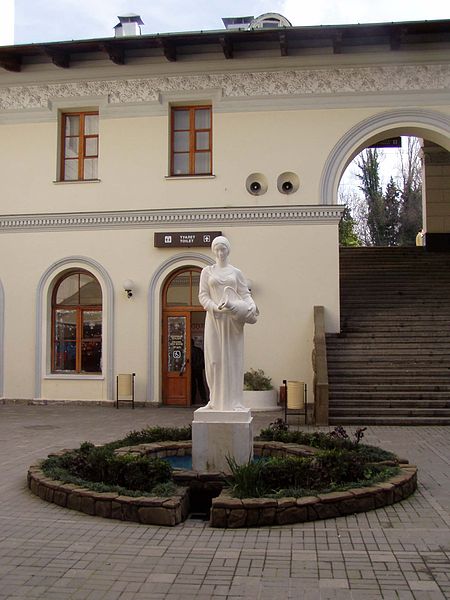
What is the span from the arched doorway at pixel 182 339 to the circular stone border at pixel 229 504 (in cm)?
916

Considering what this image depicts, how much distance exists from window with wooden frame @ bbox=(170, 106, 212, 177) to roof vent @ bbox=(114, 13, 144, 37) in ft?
12.7

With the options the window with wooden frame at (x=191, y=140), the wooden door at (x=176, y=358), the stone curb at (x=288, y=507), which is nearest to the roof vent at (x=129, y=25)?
the window with wooden frame at (x=191, y=140)

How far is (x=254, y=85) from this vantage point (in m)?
16.5

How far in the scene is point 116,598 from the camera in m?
4.53

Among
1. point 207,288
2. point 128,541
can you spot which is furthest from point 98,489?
point 207,288

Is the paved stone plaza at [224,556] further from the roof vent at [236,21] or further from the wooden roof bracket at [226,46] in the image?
the roof vent at [236,21]

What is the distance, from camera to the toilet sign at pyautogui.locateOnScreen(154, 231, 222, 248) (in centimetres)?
1620

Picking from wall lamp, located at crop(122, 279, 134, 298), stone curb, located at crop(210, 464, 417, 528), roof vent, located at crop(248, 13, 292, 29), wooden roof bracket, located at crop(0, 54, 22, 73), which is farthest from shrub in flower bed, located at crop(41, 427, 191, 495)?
roof vent, located at crop(248, 13, 292, 29)

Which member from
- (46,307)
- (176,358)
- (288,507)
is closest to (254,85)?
(176,358)

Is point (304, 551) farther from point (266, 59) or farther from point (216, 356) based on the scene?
point (266, 59)

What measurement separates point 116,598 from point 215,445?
321cm

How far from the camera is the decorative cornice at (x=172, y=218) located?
16.0 meters

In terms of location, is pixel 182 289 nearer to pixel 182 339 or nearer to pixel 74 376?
pixel 182 339

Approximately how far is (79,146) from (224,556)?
14.0 meters
